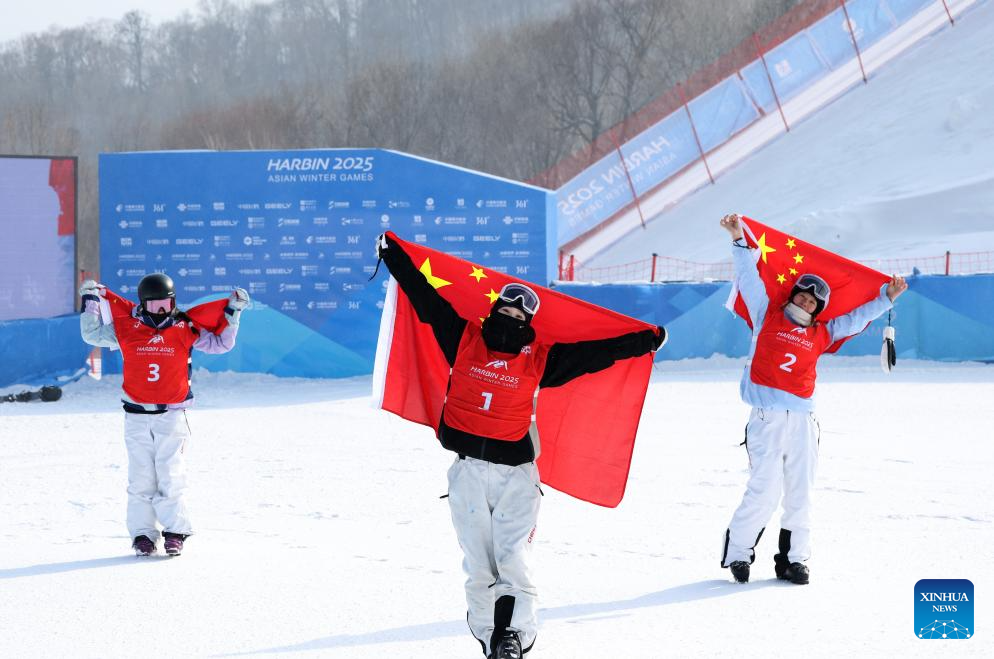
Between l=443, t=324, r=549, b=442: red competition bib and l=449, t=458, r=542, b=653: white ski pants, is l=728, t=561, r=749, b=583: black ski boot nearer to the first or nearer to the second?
l=449, t=458, r=542, b=653: white ski pants

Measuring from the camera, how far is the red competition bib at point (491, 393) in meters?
5.90

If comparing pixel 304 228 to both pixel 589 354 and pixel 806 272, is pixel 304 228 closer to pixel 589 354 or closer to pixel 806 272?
pixel 806 272

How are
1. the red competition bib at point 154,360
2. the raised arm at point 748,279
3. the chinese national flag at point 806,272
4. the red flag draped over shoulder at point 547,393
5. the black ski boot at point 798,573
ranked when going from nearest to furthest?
the red flag draped over shoulder at point 547,393
the black ski boot at point 798,573
the raised arm at point 748,279
the chinese national flag at point 806,272
the red competition bib at point 154,360

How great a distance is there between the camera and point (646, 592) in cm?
713

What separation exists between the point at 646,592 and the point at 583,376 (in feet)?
4.86

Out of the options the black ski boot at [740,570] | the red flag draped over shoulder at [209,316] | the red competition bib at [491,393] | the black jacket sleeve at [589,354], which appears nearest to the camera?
the red competition bib at [491,393]

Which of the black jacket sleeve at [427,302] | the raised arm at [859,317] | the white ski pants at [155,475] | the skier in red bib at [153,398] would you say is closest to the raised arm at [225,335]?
the skier in red bib at [153,398]

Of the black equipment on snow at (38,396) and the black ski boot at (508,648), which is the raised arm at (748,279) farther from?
the black equipment on snow at (38,396)

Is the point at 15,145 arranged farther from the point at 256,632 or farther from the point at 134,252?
the point at 256,632

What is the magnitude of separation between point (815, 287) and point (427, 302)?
277 cm

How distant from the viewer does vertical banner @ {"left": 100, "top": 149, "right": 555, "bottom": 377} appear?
19.5 meters

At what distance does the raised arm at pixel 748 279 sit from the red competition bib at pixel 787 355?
201 mm

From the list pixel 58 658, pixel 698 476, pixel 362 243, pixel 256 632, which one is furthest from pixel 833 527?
pixel 362 243

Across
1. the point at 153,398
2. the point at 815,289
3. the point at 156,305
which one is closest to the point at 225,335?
the point at 156,305
